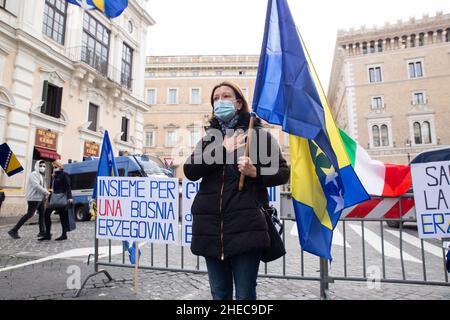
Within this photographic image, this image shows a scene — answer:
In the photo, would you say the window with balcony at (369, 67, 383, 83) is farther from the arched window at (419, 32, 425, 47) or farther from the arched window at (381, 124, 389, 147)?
the arched window at (381, 124, 389, 147)

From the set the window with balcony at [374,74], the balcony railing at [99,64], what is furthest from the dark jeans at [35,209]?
the window with balcony at [374,74]

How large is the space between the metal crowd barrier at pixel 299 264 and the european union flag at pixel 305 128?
1.19 metres

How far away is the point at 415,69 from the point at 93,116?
39764 mm

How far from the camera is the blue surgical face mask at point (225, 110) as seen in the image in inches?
86.4

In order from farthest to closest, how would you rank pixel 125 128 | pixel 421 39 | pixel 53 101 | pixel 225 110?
pixel 421 39, pixel 125 128, pixel 53 101, pixel 225 110

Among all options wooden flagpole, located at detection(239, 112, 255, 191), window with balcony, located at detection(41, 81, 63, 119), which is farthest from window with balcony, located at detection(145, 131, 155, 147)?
wooden flagpole, located at detection(239, 112, 255, 191)

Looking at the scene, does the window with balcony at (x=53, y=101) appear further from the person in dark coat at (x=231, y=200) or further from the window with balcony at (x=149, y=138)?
the window with balcony at (x=149, y=138)

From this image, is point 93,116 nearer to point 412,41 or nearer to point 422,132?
point 422,132

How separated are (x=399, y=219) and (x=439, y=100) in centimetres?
4286

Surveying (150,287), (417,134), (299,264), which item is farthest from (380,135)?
(150,287)

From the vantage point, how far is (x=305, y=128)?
2.44 metres

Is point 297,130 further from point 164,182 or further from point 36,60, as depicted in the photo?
point 36,60

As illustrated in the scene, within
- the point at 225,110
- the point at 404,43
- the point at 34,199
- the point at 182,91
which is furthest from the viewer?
the point at 182,91

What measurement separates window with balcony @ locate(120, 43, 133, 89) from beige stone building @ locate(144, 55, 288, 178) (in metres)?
18.2
